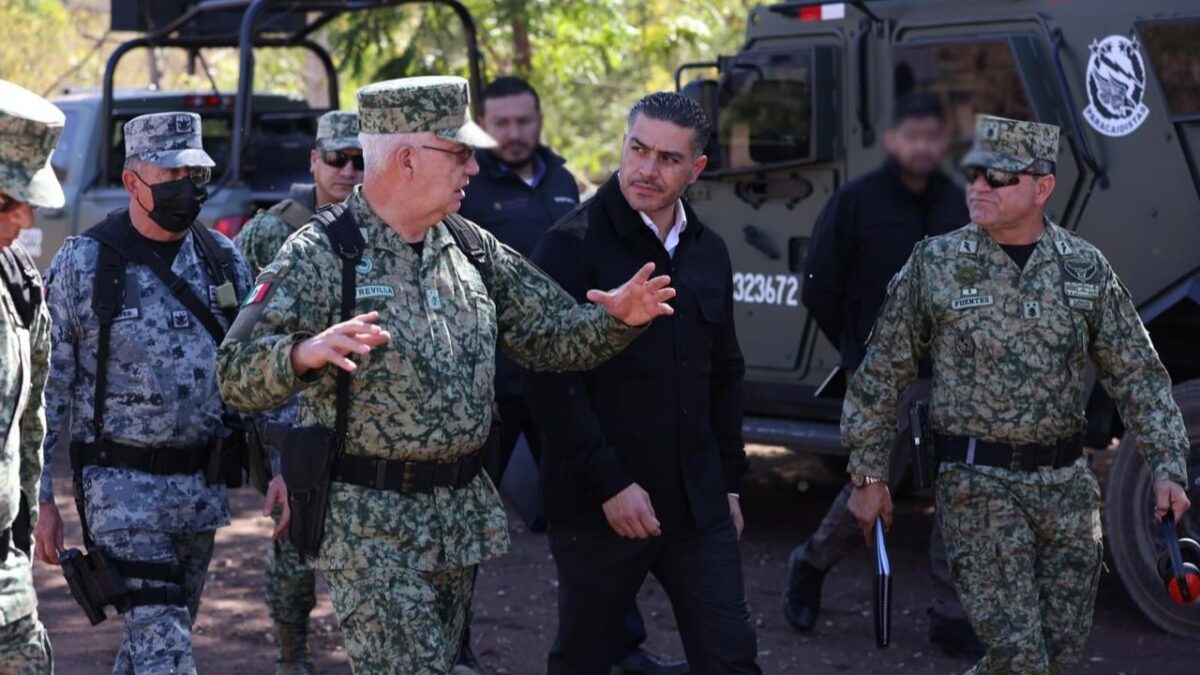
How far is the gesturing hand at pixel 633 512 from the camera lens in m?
4.34

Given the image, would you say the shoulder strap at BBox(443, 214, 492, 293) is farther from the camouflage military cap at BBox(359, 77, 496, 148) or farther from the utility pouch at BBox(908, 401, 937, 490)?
the utility pouch at BBox(908, 401, 937, 490)

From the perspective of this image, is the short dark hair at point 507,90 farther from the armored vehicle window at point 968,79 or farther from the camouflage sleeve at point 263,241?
the armored vehicle window at point 968,79

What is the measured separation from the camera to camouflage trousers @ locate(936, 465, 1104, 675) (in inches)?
180

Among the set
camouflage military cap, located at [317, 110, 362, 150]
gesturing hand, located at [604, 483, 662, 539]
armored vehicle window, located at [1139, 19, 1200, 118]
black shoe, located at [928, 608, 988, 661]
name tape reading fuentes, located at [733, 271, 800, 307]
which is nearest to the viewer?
gesturing hand, located at [604, 483, 662, 539]

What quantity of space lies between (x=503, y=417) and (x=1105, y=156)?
2.50 m

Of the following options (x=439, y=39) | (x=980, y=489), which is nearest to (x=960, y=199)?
(x=980, y=489)

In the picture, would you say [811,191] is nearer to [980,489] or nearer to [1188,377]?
[1188,377]

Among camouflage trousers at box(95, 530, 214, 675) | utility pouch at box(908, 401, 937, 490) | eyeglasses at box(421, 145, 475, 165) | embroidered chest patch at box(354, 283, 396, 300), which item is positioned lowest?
camouflage trousers at box(95, 530, 214, 675)

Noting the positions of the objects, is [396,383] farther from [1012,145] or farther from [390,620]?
[1012,145]

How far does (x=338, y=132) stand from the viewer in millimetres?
5680

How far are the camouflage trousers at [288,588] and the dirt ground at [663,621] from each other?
1.72 ft

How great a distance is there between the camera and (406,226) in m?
3.91

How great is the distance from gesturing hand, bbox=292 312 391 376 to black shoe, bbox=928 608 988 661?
3246 millimetres

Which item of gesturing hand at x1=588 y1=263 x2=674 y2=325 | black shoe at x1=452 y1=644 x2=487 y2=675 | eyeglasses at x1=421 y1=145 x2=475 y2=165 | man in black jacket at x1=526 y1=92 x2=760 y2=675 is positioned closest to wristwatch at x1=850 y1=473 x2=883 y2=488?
man in black jacket at x1=526 y1=92 x2=760 y2=675
